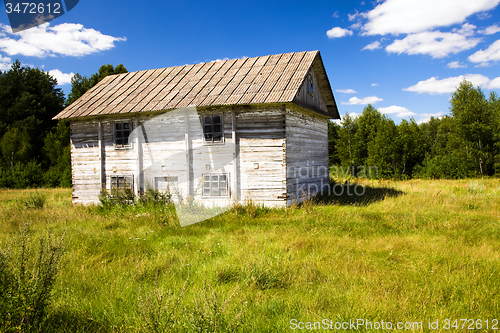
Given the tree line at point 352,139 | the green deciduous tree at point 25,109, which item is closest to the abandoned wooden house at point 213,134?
the tree line at point 352,139

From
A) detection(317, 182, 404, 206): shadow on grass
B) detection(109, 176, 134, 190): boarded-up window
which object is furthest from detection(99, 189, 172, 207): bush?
detection(317, 182, 404, 206): shadow on grass

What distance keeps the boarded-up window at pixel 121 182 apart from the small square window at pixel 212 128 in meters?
4.11

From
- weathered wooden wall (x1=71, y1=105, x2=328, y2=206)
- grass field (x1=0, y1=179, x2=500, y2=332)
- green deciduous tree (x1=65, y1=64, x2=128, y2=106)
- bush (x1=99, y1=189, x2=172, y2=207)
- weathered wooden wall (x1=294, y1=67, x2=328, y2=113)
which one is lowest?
grass field (x1=0, y1=179, x2=500, y2=332)

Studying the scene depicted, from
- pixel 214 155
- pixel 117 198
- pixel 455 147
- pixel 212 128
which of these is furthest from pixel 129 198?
pixel 455 147

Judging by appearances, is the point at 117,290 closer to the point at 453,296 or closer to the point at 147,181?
the point at 453,296

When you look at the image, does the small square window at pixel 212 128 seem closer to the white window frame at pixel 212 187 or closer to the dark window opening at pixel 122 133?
the white window frame at pixel 212 187

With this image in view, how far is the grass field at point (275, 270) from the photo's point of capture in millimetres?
3713

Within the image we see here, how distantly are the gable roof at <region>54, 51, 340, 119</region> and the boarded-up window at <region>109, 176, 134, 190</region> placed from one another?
2900 mm

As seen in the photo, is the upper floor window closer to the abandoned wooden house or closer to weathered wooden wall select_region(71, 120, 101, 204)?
the abandoned wooden house

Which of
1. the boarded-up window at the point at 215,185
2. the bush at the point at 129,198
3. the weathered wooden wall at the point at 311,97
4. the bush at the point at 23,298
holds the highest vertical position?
the weathered wooden wall at the point at 311,97

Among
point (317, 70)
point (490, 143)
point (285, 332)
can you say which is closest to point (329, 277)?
point (285, 332)

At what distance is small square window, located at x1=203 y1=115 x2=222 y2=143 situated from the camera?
477 inches

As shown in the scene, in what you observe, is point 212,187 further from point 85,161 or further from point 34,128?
point 34,128

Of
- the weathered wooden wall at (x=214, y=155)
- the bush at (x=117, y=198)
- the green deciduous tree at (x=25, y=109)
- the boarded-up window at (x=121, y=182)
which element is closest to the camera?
the weathered wooden wall at (x=214, y=155)
